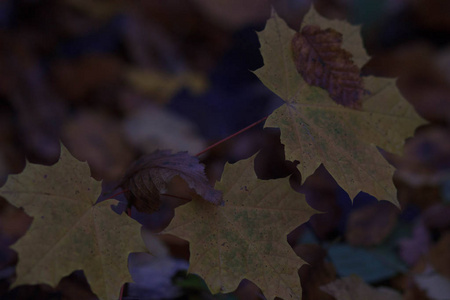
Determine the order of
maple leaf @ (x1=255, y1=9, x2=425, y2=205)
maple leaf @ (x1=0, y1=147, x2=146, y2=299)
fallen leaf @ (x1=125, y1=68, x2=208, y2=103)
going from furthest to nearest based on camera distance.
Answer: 1. fallen leaf @ (x1=125, y1=68, x2=208, y2=103)
2. maple leaf @ (x1=255, y1=9, x2=425, y2=205)
3. maple leaf @ (x1=0, y1=147, x2=146, y2=299)

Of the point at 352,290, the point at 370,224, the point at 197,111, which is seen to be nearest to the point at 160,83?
the point at 197,111

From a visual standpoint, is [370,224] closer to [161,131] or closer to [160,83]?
[161,131]

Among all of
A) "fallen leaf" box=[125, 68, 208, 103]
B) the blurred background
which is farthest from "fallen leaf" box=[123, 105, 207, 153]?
"fallen leaf" box=[125, 68, 208, 103]

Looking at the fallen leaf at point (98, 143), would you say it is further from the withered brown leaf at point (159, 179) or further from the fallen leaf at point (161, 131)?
the withered brown leaf at point (159, 179)

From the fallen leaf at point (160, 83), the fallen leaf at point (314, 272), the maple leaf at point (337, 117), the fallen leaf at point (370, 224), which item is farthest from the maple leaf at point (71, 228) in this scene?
the fallen leaf at point (160, 83)

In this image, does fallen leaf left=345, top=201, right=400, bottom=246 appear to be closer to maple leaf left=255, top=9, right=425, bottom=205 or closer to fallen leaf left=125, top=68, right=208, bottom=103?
maple leaf left=255, top=9, right=425, bottom=205
